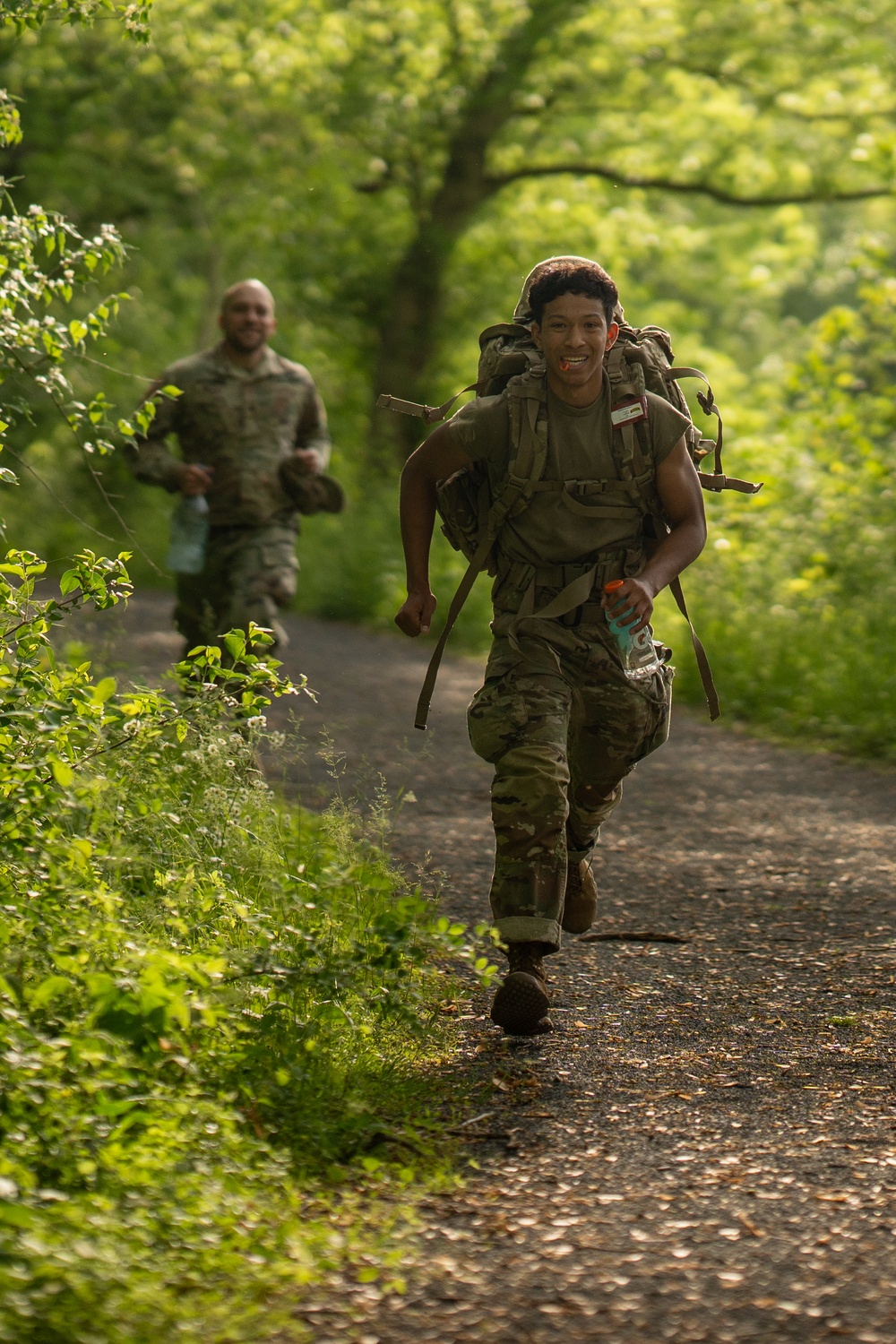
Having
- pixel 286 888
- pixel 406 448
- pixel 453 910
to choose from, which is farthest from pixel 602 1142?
pixel 406 448

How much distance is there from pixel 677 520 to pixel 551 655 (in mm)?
515

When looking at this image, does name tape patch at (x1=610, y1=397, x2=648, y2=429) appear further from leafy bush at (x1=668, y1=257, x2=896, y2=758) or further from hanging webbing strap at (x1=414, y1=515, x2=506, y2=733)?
leafy bush at (x1=668, y1=257, x2=896, y2=758)

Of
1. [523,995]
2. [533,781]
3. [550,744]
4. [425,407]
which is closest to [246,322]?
[425,407]

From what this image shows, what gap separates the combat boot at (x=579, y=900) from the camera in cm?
549

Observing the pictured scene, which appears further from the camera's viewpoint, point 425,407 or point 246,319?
point 246,319

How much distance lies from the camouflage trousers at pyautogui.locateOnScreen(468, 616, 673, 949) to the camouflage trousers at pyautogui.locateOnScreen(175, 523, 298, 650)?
9.17 ft

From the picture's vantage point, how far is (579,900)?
5.51 metres

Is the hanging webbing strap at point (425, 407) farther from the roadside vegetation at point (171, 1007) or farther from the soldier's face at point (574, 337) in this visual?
the roadside vegetation at point (171, 1007)

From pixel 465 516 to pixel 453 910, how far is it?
1687mm

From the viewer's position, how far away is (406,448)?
808 inches

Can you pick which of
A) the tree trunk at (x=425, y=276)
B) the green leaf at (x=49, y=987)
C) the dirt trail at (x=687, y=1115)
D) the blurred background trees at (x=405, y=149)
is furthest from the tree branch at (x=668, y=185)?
the green leaf at (x=49, y=987)

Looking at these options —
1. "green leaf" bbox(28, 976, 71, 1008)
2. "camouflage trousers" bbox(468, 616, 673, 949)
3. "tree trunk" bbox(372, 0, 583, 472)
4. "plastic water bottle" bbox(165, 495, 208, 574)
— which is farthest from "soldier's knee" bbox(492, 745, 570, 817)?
"tree trunk" bbox(372, 0, 583, 472)

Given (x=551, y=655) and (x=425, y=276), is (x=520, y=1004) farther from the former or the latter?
(x=425, y=276)

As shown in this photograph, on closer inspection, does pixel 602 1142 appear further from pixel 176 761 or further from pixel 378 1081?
pixel 176 761
